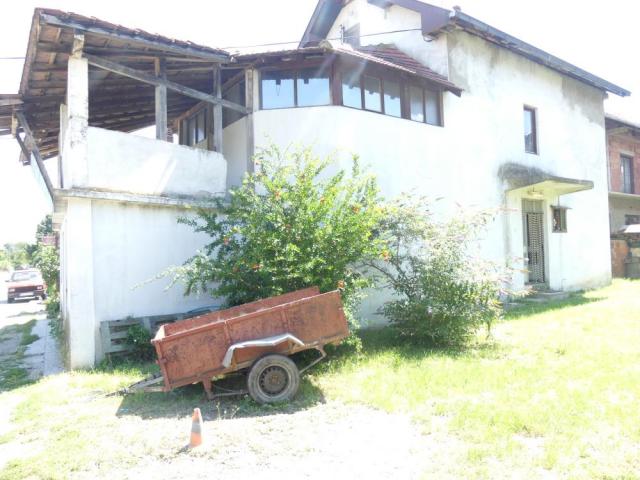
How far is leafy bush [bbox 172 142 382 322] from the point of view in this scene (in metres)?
6.96

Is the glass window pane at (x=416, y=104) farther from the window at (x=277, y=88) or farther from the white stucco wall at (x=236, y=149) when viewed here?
the white stucco wall at (x=236, y=149)

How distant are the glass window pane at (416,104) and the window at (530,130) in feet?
15.3

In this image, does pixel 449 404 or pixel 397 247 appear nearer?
pixel 449 404

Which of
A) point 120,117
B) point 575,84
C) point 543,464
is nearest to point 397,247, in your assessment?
point 543,464

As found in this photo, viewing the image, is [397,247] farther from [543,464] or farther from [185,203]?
[543,464]

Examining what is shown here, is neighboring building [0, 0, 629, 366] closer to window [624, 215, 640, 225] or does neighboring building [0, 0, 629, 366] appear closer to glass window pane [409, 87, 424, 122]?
glass window pane [409, 87, 424, 122]

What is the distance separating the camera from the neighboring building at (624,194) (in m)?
19.0

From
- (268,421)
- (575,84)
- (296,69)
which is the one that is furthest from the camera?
(575,84)

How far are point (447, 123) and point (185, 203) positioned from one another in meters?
6.91

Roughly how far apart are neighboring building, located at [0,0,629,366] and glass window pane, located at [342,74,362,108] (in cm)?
4

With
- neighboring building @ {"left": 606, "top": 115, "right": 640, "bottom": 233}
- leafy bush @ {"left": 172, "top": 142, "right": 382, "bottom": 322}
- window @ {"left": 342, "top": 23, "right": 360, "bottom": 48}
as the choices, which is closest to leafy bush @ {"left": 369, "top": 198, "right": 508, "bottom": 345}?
leafy bush @ {"left": 172, "top": 142, "right": 382, "bottom": 322}

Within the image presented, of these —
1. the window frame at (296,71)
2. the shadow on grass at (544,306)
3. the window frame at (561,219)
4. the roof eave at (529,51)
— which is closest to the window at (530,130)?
the roof eave at (529,51)

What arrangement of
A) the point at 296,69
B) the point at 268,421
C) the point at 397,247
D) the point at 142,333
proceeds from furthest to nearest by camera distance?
the point at 296,69, the point at 397,247, the point at 142,333, the point at 268,421

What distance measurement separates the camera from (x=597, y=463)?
3775 mm
